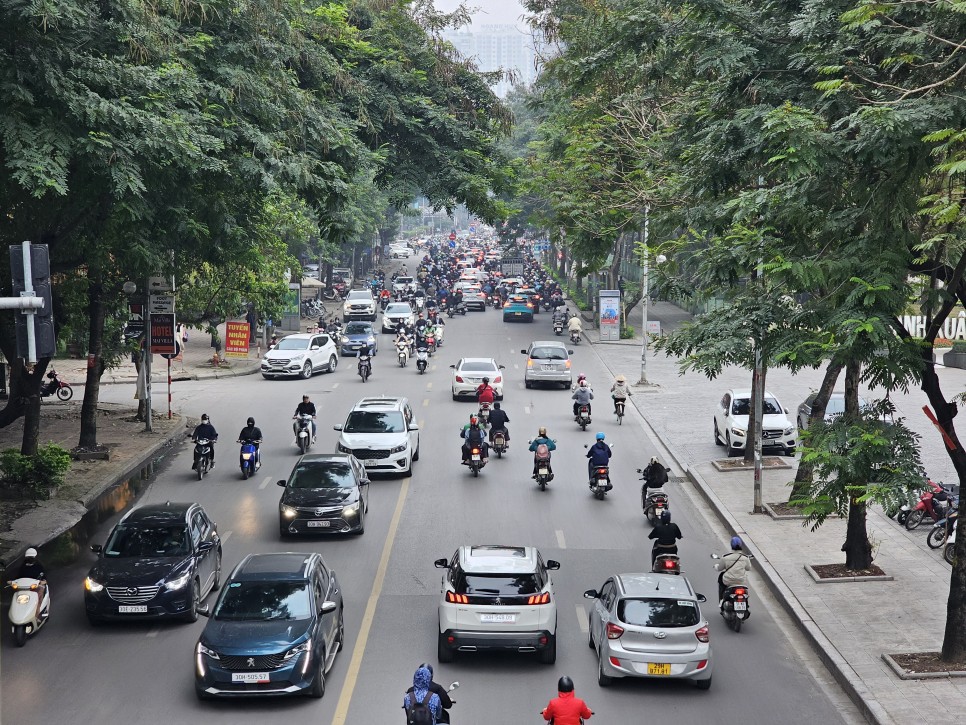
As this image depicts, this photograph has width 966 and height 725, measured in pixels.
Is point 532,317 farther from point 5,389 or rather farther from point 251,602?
point 251,602

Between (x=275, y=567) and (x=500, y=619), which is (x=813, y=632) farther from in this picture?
(x=275, y=567)

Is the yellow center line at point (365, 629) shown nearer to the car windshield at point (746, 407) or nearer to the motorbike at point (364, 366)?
the car windshield at point (746, 407)

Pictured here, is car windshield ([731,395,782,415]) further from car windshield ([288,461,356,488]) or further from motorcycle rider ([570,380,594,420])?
car windshield ([288,461,356,488])

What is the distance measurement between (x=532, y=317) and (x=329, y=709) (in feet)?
192

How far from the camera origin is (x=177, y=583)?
1725 cm

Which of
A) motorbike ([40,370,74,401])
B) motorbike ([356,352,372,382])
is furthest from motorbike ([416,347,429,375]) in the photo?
motorbike ([40,370,74,401])

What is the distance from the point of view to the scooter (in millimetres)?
31188

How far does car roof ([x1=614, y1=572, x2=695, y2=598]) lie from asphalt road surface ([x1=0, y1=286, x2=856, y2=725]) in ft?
3.73

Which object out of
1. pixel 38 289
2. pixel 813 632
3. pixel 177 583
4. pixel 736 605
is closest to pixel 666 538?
pixel 736 605

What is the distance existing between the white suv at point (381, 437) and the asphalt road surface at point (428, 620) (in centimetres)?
49

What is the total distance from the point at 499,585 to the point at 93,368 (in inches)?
742

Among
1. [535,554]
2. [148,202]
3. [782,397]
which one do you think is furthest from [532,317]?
[535,554]

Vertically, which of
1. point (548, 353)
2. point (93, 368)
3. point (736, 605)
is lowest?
point (736, 605)

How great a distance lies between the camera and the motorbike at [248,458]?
28203 millimetres
